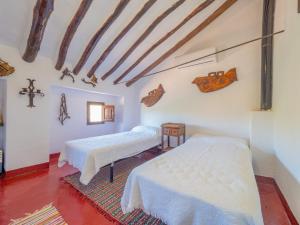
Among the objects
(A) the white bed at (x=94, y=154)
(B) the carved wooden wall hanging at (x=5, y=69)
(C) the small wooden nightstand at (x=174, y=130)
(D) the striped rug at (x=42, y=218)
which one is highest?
(B) the carved wooden wall hanging at (x=5, y=69)

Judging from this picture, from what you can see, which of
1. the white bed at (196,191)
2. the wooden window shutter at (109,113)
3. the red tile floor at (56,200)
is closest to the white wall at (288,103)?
the red tile floor at (56,200)

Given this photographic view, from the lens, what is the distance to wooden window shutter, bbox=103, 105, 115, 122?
558cm

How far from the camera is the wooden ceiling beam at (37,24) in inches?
87.1

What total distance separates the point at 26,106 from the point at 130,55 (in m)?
2.71

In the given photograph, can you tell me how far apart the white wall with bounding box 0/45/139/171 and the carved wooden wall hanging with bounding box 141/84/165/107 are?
242cm

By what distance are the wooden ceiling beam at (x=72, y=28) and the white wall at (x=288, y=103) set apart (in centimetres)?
297

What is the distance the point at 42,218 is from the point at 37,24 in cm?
287

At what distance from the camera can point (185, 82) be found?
4.39 m

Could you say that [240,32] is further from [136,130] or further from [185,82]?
[136,130]

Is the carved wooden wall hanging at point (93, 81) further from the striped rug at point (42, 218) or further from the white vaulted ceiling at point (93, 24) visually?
the striped rug at point (42, 218)

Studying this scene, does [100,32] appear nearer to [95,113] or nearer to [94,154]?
[94,154]

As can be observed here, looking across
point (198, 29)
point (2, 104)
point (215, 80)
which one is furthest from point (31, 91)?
point (215, 80)

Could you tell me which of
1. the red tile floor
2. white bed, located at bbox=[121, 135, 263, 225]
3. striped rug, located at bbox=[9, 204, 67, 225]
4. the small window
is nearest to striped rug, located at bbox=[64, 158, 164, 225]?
the red tile floor

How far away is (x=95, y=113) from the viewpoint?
211 inches
